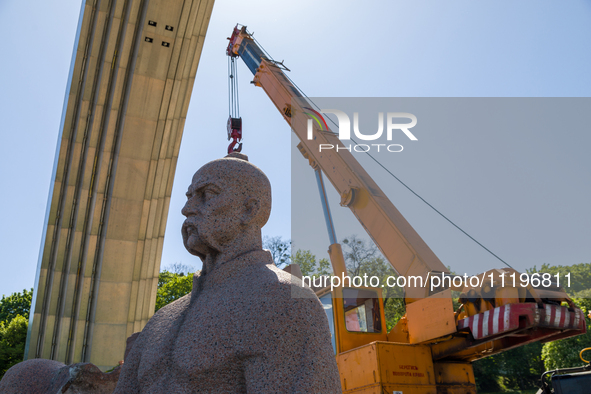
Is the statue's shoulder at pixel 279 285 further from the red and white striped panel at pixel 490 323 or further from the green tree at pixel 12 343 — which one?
the green tree at pixel 12 343

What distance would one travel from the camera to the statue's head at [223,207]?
8.66 ft

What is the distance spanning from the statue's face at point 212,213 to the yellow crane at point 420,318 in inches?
202

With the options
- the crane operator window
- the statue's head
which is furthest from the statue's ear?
the crane operator window

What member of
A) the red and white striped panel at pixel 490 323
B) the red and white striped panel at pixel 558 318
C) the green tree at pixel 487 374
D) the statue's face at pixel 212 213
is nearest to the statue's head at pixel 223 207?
the statue's face at pixel 212 213

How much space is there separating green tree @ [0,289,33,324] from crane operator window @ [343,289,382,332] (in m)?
31.0

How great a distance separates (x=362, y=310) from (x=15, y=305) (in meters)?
32.4

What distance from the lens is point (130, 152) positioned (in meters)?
15.2

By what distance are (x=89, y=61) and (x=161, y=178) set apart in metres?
4.22

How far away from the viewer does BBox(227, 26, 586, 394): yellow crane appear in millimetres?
6621

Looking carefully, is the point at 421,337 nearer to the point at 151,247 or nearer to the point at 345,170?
the point at 345,170

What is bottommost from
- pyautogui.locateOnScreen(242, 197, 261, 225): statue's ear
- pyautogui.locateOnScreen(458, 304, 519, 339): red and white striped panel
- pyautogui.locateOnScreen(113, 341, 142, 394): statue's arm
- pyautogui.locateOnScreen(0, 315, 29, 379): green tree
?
pyautogui.locateOnScreen(113, 341, 142, 394): statue's arm

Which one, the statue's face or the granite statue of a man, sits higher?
the statue's face

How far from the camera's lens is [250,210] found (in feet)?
8.90

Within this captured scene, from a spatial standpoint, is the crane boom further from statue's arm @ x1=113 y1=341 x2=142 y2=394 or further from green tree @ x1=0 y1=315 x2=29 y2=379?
green tree @ x1=0 y1=315 x2=29 y2=379
